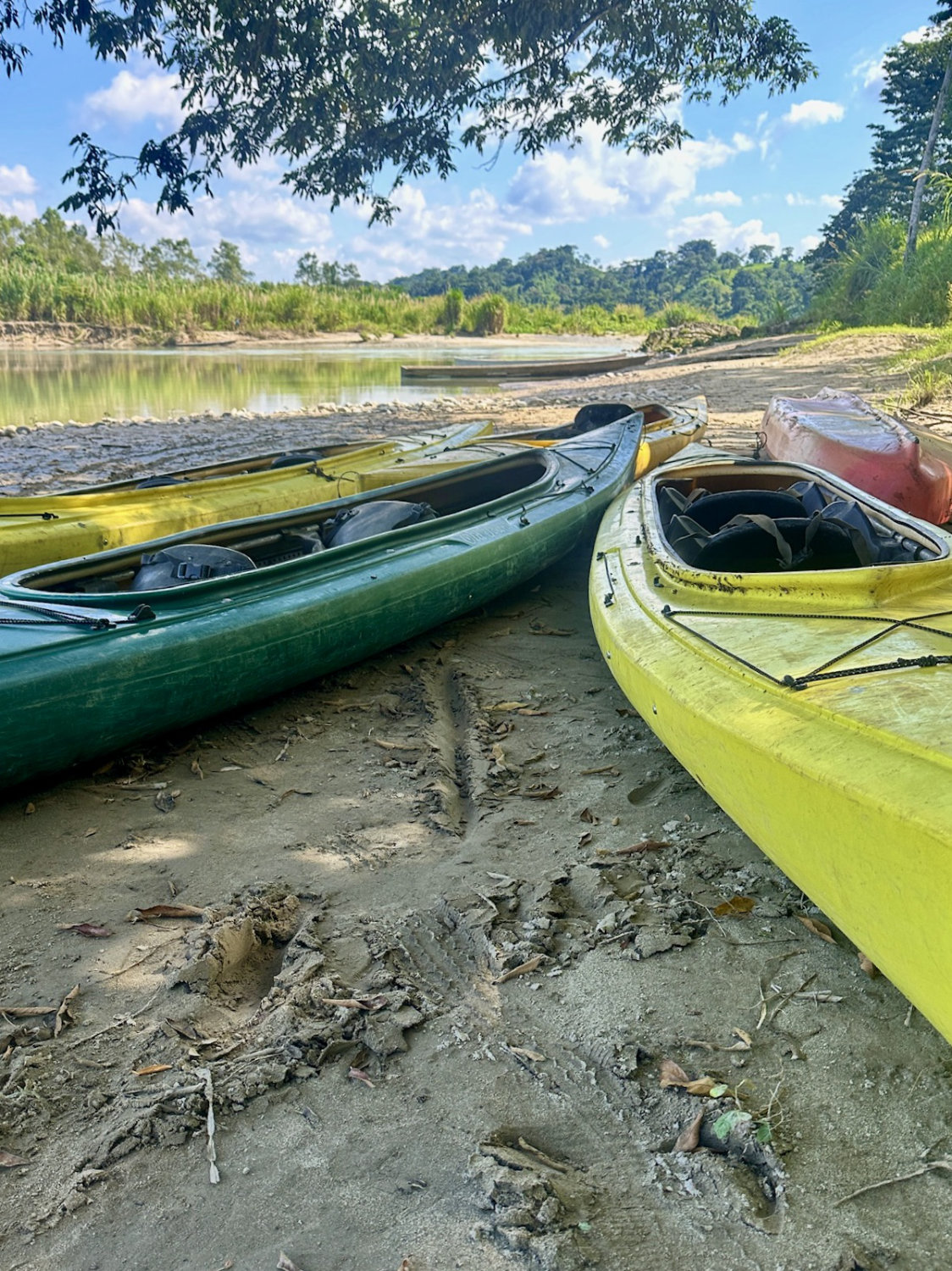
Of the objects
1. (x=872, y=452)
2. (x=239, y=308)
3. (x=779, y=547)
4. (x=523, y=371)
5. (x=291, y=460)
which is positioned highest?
Result: (x=239, y=308)

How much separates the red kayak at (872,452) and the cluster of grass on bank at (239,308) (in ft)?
107

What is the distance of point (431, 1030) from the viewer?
Result: 204cm

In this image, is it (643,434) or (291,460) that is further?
(643,434)

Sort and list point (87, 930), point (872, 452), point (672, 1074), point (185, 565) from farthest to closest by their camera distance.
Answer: point (872, 452) < point (185, 565) < point (87, 930) < point (672, 1074)

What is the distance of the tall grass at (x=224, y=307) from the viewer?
3278 centimetres

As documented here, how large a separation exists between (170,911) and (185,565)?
204 cm

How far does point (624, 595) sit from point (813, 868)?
1.98 metres

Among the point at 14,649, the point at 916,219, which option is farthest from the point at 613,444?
the point at 916,219

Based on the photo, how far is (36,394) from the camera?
17.0m

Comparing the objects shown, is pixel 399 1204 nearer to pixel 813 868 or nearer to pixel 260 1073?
pixel 260 1073

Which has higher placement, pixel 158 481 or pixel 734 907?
pixel 158 481

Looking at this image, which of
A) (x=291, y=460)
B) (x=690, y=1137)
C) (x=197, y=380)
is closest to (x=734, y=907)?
(x=690, y=1137)

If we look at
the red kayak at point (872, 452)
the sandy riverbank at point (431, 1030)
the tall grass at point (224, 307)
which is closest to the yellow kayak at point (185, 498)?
the sandy riverbank at point (431, 1030)

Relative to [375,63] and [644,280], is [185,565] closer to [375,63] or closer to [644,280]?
[375,63]
